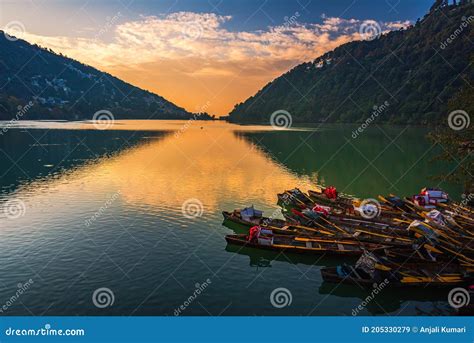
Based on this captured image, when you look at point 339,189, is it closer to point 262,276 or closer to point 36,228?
point 262,276

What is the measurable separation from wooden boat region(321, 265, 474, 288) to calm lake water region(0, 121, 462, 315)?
2.55 ft

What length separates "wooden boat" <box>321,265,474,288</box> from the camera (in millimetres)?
27859

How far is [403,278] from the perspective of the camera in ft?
92.5

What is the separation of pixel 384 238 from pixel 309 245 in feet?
25.9

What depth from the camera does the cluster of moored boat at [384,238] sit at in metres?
29.0

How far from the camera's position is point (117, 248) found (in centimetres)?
3731

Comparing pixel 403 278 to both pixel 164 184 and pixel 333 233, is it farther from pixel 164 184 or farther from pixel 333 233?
pixel 164 184

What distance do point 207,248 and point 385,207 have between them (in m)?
26.3

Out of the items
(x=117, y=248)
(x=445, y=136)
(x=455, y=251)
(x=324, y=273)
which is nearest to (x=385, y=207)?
(x=445, y=136)

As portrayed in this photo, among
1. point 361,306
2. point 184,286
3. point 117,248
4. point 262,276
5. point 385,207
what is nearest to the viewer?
point 361,306

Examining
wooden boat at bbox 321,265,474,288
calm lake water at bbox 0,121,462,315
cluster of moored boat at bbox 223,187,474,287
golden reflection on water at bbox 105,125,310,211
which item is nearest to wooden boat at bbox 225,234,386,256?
cluster of moored boat at bbox 223,187,474,287

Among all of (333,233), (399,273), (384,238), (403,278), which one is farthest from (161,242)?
(403,278)

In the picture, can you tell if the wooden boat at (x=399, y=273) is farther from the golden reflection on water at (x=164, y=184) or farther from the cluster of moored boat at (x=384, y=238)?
the golden reflection on water at (x=164, y=184)

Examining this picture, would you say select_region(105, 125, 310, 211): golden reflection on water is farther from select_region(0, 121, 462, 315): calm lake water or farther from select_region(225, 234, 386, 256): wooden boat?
select_region(225, 234, 386, 256): wooden boat
